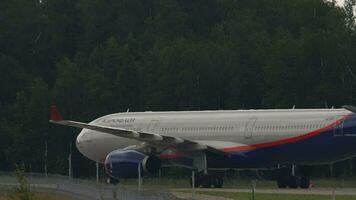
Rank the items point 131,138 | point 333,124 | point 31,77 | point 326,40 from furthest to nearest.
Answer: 1. point 31,77
2. point 326,40
3. point 131,138
4. point 333,124

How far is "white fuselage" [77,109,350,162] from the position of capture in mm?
50281

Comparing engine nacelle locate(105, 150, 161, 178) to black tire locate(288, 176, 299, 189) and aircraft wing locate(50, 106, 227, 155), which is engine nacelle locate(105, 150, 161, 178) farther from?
black tire locate(288, 176, 299, 189)

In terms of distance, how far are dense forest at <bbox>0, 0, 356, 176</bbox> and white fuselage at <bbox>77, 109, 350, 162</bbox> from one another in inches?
608

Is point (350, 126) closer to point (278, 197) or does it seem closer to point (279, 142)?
point (279, 142)

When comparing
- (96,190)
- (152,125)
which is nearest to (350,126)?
(152,125)

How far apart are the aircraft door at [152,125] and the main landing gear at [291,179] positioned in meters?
6.94

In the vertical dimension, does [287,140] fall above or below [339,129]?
below

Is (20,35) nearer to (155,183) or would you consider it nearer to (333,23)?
(333,23)

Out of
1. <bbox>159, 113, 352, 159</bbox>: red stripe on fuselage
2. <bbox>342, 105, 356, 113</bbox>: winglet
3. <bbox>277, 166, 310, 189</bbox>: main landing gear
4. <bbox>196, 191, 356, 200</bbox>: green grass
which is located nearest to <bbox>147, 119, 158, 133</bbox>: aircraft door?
<bbox>159, 113, 352, 159</bbox>: red stripe on fuselage

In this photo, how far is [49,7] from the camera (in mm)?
99000

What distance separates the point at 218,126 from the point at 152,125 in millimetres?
3961

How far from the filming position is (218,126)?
53.8m

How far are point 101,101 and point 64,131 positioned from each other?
3.11 meters

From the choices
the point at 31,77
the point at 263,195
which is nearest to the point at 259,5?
the point at 31,77
